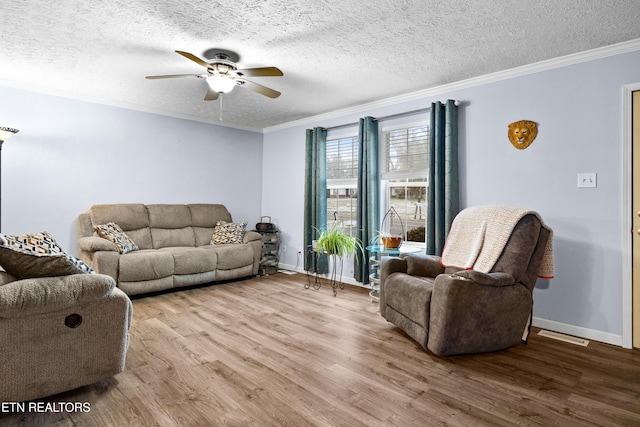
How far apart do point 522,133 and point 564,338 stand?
183 cm

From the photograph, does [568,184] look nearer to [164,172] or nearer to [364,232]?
[364,232]

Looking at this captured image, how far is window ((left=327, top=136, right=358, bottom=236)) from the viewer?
499 cm

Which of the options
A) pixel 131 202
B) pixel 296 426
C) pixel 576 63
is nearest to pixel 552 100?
pixel 576 63

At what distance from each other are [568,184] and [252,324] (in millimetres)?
3049

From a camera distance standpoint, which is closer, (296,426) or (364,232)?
(296,426)

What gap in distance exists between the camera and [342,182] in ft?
16.8

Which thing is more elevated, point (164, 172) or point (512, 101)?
point (512, 101)

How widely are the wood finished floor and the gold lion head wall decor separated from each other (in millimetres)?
1730

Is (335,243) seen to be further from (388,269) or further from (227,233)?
(227,233)

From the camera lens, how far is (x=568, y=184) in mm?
3059

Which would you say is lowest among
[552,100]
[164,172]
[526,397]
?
[526,397]

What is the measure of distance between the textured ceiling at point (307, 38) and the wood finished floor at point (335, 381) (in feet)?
7.91

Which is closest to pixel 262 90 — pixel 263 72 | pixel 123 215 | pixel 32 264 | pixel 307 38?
pixel 263 72

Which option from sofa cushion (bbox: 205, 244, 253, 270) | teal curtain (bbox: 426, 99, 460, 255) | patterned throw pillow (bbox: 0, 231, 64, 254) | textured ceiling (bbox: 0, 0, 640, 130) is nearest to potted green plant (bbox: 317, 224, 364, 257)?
teal curtain (bbox: 426, 99, 460, 255)
